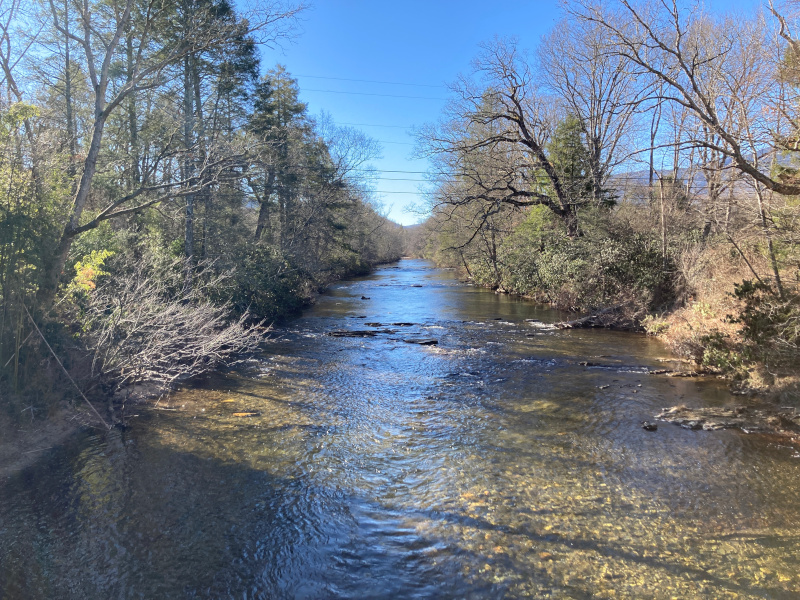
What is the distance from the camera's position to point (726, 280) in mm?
11164

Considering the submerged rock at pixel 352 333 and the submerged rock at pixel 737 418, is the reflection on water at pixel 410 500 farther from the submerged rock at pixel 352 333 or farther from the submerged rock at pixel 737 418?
the submerged rock at pixel 352 333

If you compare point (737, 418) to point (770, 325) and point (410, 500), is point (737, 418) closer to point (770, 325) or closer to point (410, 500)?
point (770, 325)

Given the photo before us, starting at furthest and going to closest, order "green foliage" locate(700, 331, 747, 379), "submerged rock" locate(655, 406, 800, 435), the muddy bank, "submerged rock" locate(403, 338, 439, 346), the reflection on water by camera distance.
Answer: "submerged rock" locate(403, 338, 439, 346), "green foliage" locate(700, 331, 747, 379), "submerged rock" locate(655, 406, 800, 435), the muddy bank, the reflection on water

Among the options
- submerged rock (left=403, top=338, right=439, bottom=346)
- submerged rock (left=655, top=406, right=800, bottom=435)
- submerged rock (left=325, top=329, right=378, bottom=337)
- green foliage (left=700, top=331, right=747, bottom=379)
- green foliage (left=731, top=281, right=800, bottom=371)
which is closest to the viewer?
submerged rock (left=655, top=406, right=800, bottom=435)

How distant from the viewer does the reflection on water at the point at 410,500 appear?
13.2 ft

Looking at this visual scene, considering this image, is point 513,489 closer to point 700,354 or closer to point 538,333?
point 700,354

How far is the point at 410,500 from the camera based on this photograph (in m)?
5.30

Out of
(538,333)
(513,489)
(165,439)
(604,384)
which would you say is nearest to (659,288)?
(538,333)

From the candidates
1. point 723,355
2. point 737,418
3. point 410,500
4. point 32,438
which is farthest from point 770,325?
point 32,438

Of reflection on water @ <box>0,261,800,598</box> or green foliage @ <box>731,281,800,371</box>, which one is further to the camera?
green foliage @ <box>731,281,800,371</box>

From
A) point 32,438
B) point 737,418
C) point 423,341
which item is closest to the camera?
point 32,438

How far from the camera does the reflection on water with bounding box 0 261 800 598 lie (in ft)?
13.2

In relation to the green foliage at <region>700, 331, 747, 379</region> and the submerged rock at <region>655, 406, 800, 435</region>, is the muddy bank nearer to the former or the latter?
the submerged rock at <region>655, 406, 800, 435</region>

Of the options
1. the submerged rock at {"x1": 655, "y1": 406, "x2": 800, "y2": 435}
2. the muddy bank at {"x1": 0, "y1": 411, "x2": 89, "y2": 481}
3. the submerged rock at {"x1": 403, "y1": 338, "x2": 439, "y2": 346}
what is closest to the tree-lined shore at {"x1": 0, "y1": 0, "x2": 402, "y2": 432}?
the muddy bank at {"x1": 0, "y1": 411, "x2": 89, "y2": 481}
